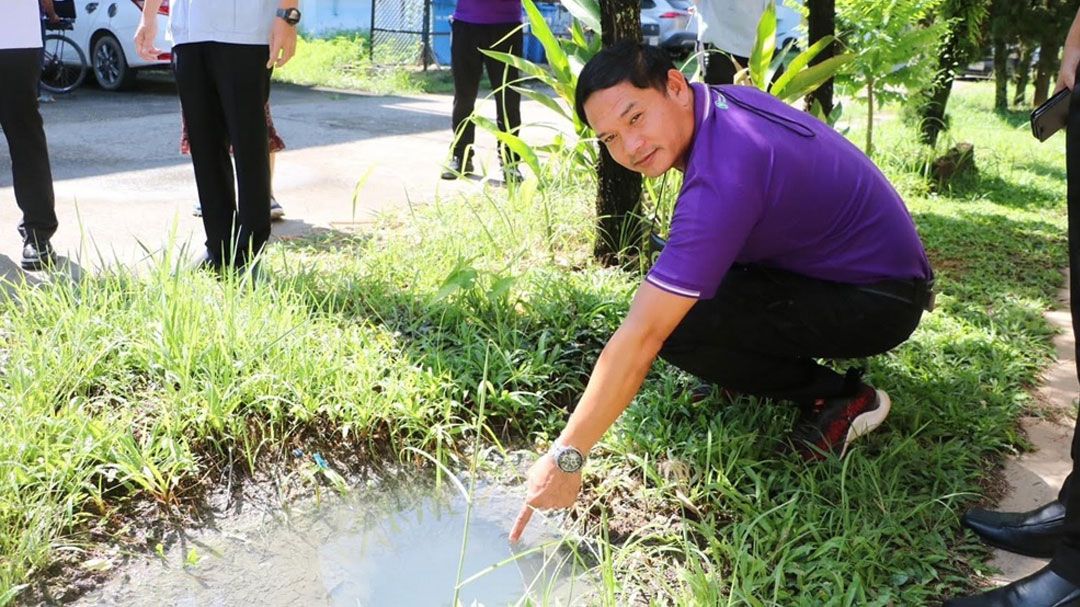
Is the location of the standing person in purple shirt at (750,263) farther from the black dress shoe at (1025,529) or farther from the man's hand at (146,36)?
the man's hand at (146,36)

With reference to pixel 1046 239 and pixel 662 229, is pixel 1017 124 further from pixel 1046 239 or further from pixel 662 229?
pixel 662 229

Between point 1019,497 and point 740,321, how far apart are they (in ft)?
2.88

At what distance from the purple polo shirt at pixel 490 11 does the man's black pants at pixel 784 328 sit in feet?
10.9

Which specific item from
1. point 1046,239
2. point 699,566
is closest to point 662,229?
point 699,566

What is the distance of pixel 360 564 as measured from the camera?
2.29 m

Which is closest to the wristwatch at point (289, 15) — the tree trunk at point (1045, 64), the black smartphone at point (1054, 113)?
the black smartphone at point (1054, 113)

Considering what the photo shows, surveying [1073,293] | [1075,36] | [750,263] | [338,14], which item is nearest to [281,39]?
[750,263]

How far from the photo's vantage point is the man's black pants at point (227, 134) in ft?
11.9

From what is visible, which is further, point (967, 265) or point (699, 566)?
point (967, 265)

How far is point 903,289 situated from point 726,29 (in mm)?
3046

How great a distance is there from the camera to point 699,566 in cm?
216

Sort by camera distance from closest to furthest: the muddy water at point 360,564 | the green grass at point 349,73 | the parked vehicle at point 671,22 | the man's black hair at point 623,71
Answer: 1. the man's black hair at point 623,71
2. the muddy water at point 360,564
3. the green grass at point 349,73
4. the parked vehicle at point 671,22

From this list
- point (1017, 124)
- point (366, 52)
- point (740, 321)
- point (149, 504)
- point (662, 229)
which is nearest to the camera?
point (149, 504)

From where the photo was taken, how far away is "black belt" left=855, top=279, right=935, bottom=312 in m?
2.49
